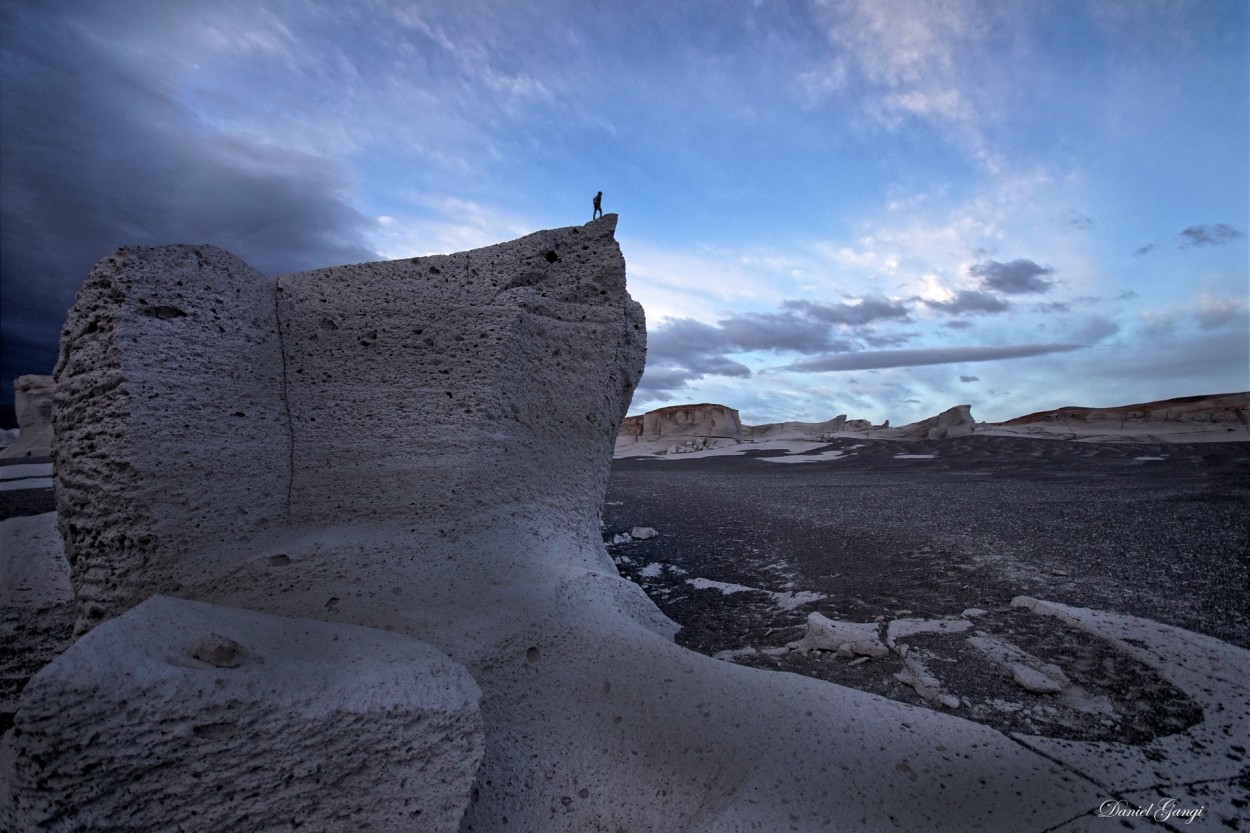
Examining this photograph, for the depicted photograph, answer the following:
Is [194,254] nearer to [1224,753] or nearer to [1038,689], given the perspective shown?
[1038,689]

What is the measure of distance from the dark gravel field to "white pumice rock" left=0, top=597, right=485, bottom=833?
177 centimetres

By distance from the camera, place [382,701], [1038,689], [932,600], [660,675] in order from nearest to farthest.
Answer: [382,701] → [660,675] → [1038,689] → [932,600]

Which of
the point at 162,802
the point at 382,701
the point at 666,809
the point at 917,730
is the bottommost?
the point at 666,809

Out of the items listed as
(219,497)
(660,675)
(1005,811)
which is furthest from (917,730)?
(219,497)

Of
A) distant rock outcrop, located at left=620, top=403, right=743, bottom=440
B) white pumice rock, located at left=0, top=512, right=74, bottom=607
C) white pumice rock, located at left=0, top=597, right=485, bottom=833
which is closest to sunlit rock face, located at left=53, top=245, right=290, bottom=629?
white pumice rock, located at left=0, top=597, right=485, bottom=833

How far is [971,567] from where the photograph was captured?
4277mm

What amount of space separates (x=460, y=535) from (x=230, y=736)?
4.49 ft

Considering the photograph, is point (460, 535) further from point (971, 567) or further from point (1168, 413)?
point (1168, 413)

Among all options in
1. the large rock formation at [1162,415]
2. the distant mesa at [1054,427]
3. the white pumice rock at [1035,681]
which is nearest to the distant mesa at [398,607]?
the white pumice rock at [1035,681]

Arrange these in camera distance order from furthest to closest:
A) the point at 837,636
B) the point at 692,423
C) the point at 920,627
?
the point at 692,423, the point at 920,627, the point at 837,636

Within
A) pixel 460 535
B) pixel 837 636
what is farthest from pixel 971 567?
pixel 460 535

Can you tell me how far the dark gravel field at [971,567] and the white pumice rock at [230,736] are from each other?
1.77 meters

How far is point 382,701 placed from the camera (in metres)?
1.70

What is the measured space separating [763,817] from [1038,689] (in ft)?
4.97
